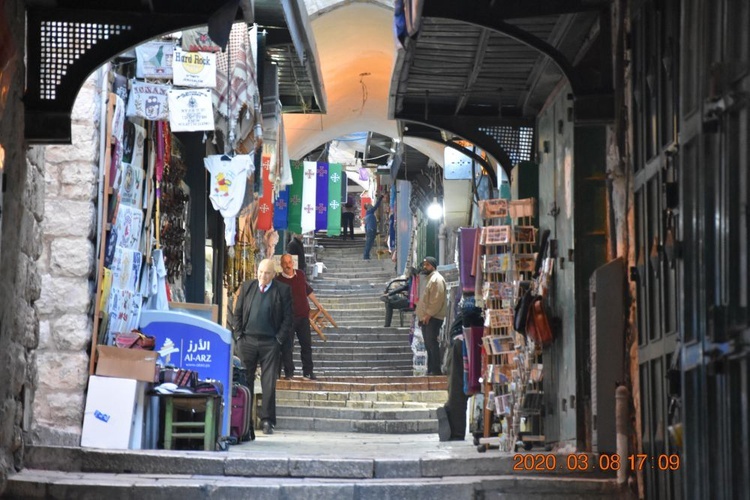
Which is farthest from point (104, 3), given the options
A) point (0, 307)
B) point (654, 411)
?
point (654, 411)

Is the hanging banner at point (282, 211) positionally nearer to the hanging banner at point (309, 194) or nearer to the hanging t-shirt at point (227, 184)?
the hanging banner at point (309, 194)

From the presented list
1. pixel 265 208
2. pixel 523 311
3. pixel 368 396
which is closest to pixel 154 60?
pixel 523 311

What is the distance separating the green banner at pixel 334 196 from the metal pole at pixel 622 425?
18.2 m

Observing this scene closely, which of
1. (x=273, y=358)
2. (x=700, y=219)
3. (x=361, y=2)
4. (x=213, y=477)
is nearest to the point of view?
(x=700, y=219)

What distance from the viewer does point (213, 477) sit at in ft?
30.6

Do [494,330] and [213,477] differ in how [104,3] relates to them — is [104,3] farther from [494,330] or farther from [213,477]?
[494,330]

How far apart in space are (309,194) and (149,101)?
47.1ft

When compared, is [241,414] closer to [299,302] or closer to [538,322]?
[538,322]

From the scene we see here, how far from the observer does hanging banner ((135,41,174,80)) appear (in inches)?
466

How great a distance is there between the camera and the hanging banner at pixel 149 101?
38.5ft

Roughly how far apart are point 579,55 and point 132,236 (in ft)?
13.9

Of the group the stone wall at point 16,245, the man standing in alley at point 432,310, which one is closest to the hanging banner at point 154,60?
the stone wall at point 16,245

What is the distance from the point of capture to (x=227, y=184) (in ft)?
47.3

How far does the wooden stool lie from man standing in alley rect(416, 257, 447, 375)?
906 centimetres
